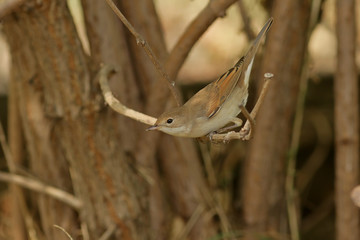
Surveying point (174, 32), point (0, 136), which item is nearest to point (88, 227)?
point (0, 136)

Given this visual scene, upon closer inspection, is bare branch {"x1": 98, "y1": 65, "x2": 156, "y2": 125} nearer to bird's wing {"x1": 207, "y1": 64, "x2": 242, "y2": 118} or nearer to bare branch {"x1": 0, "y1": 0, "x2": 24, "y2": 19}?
bird's wing {"x1": 207, "y1": 64, "x2": 242, "y2": 118}

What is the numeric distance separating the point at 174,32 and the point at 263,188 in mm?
2172

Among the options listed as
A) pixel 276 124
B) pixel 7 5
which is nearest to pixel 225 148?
pixel 276 124

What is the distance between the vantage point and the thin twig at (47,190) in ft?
9.61

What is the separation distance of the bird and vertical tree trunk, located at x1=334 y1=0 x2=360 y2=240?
728 mm

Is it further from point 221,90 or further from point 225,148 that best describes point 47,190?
point 225,148

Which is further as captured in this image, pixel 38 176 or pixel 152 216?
pixel 152 216

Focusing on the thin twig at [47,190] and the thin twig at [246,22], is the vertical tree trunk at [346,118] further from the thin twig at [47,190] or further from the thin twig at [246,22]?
the thin twig at [47,190]

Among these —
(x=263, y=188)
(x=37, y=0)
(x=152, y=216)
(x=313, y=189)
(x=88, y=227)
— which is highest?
(x=37, y=0)

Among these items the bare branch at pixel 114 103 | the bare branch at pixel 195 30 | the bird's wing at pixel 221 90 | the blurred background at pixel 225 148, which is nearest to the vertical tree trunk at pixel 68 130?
the blurred background at pixel 225 148

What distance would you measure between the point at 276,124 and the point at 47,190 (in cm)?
142

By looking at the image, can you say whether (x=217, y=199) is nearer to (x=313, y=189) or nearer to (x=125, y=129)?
(x=125, y=129)

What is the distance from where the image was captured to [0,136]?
9.93 feet

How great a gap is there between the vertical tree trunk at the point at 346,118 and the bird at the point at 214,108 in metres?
0.73
